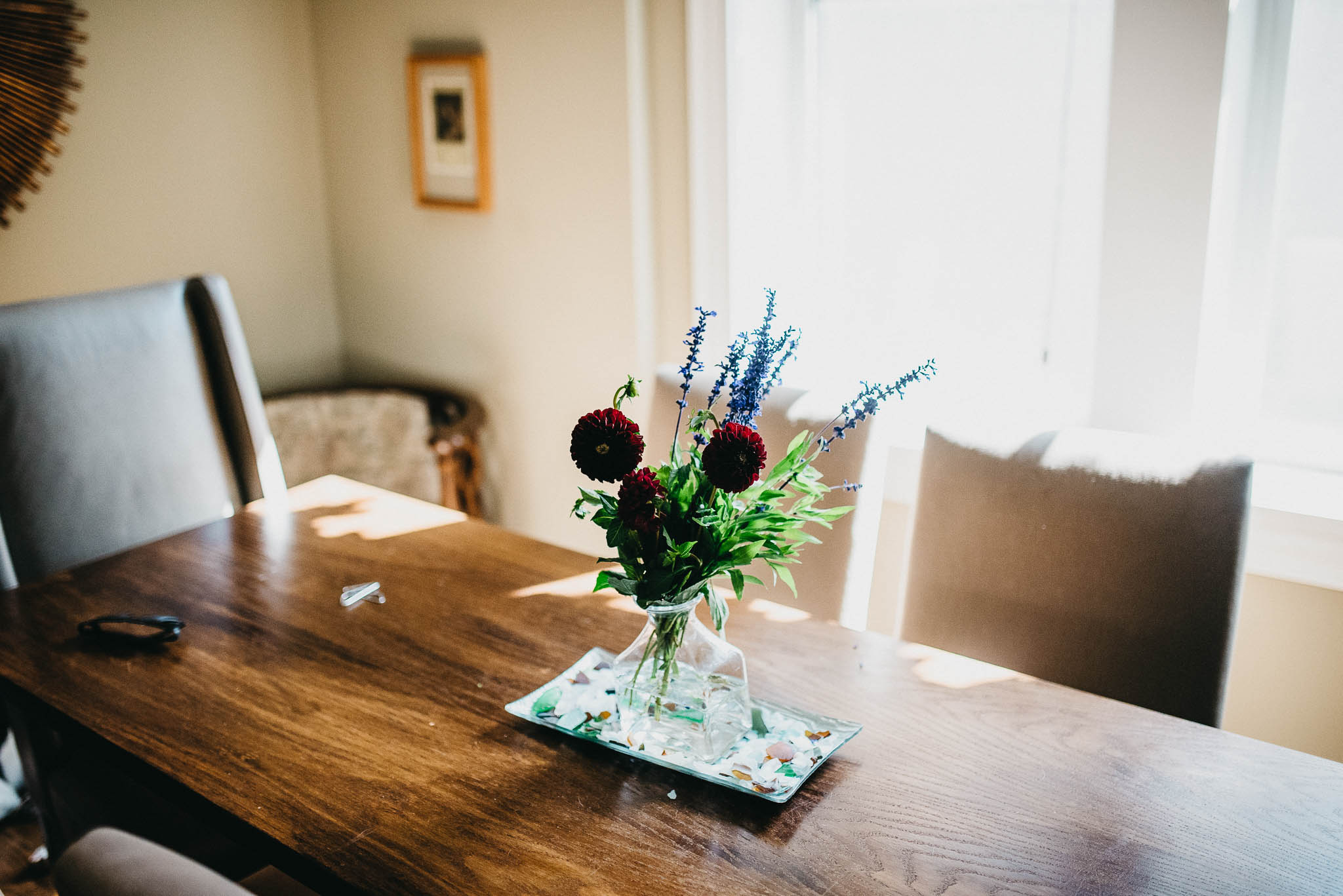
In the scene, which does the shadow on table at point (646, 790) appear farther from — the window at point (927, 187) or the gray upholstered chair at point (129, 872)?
the window at point (927, 187)

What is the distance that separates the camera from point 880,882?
101 cm

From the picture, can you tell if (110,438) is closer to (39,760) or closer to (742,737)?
(39,760)

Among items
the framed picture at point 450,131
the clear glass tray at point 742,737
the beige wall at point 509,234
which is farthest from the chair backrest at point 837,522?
the framed picture at point 450,131

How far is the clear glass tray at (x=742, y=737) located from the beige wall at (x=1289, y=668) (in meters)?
1.17

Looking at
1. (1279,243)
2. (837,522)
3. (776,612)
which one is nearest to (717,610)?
(776,612)

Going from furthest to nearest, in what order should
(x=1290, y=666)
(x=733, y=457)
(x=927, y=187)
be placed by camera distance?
1. (x=927, y=187)
2. (x=1290, y=666)
3. (x=733, y=457)

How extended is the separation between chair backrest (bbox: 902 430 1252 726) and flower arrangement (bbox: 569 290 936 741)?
1.63ft

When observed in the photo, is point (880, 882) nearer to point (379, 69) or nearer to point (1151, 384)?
point (1151, 384)

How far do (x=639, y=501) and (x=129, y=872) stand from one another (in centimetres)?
56

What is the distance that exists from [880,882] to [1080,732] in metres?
0.38

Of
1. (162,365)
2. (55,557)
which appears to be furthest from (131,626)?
(162,365)

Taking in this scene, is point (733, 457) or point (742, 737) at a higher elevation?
point (733, 457)

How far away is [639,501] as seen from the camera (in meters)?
1.09

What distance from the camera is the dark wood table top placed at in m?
1.04
